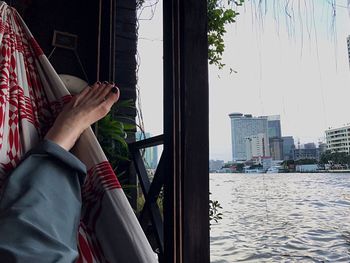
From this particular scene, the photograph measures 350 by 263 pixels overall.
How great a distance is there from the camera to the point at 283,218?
4.18 ft

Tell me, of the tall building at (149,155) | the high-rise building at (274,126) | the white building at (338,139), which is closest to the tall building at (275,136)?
the high-rise building at (274,126)

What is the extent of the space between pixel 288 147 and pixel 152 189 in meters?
0.91

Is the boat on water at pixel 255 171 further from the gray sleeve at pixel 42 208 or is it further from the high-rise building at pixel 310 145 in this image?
the gray sleeve at pixel 42 208

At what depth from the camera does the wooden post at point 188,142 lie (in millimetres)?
1115

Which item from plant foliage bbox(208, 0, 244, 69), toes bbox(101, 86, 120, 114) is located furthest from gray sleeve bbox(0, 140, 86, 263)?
plant foliage bbox(208, 0, 244, 69)

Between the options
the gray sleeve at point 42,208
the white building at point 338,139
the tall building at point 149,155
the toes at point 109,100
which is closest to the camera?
the gray sleeve at point 42,208

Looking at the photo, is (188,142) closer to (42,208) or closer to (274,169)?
(274,169)

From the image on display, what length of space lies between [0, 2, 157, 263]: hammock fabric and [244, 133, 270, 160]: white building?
46 centimetres

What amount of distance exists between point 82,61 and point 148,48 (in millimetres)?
513

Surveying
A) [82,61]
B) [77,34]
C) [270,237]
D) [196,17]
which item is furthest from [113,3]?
[270,237]

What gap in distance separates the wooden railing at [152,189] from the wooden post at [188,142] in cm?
27

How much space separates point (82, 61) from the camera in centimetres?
220

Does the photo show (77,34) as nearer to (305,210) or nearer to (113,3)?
(113,3)

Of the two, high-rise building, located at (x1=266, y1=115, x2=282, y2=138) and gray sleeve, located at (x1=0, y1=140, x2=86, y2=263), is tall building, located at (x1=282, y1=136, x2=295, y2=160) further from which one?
gray sleeve, located at (x1=0, y1=140, x2=86, y2=263)
